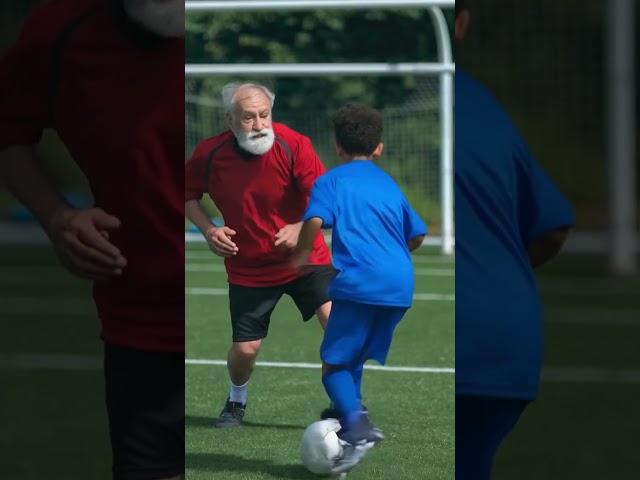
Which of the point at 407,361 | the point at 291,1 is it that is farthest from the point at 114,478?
the point at 291,1

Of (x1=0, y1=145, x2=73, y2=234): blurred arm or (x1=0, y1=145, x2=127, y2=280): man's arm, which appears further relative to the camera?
(x1=0, y1=145, x2=73, y2=234): blurred arm

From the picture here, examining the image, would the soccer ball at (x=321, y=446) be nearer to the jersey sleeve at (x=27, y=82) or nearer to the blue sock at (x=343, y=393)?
the blue sock at (x=343, y=393)

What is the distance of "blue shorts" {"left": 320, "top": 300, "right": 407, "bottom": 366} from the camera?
225cm

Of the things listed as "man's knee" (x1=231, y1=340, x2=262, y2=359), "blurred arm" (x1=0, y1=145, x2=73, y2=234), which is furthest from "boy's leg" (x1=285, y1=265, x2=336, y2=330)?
"blurred arm" (x1=0, y1=145, x2=73, y2=234)

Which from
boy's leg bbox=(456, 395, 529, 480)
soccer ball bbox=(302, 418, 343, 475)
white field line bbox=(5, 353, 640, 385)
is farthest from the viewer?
white field line bbox=(5, 353, 640, 385)


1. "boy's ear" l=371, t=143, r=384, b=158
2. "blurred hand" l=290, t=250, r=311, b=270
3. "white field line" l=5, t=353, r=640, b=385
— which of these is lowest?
"white field line" l=5, t=353, r=640, b=385

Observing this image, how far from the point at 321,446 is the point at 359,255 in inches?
13.4

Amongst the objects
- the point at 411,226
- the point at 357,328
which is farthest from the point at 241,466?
the point at 411,226

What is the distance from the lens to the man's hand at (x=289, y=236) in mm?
2268

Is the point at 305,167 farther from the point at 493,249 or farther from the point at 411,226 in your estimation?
the point at 493,249

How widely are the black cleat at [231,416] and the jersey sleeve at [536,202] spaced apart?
0.61 meters

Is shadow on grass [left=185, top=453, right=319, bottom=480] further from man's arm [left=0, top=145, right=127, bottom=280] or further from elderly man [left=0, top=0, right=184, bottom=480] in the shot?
man's arm [left=0, top=145, right=127, bottom=280]

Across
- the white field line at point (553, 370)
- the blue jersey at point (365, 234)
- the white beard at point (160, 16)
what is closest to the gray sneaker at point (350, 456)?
the blue jersey at point (365, 234)

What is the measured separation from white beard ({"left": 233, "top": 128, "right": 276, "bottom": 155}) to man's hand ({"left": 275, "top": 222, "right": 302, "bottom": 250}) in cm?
14
